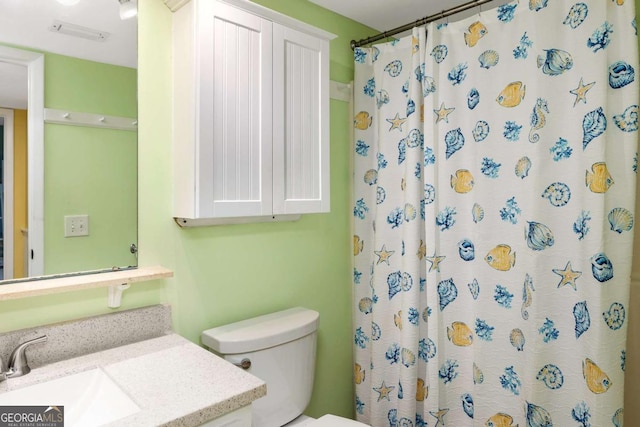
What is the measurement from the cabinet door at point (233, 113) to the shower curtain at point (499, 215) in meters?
0.71

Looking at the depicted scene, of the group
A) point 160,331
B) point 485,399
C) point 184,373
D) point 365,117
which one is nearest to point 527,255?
point 485,399

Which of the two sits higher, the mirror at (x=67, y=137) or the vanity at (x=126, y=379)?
the mirror at (x=67, y=137)

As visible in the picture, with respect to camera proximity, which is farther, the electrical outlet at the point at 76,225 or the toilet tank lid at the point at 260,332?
the toilet tank lid at the point at 260,332

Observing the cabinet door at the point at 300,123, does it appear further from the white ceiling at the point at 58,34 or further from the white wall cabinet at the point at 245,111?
the white ceiling at the point at 58,34

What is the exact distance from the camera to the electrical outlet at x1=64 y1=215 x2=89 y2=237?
4.19 feet

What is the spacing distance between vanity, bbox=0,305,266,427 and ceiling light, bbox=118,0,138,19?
3.39 feet

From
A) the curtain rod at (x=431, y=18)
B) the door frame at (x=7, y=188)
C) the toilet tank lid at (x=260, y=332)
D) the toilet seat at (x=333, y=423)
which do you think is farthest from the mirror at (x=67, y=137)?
the curtain rod at (x=431, y=18)

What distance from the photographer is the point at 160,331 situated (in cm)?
148

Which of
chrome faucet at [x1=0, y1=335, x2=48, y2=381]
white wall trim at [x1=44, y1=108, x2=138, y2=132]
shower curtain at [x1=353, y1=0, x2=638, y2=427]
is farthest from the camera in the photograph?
shower curtain at [x1=353, y1=0, x2=638, y2=427]

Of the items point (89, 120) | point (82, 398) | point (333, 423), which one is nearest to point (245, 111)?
point (89, 120)

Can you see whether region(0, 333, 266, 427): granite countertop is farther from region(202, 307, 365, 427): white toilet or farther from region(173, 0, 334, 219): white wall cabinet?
region(173, 0, 334, 219): white wall cabinet

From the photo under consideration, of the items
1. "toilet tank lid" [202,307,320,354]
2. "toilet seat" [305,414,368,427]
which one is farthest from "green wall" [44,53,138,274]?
"toilet seat" [305,414,368,427]

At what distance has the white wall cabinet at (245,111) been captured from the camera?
1383 millimetres

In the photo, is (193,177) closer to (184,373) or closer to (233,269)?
(233,269)
